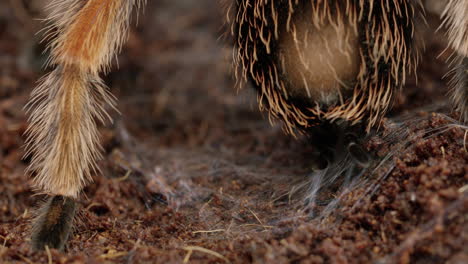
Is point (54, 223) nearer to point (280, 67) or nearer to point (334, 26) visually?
point (280, 67)

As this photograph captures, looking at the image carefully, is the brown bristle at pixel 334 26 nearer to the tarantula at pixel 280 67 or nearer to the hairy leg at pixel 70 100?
the tarantula at pixel 280 67

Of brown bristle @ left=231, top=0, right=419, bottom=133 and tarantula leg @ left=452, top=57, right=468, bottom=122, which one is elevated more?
brown bristle @ left=231, top=0, right=419, bottom=133

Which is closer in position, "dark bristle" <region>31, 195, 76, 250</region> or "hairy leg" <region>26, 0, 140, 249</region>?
"dark bristle" <region>31, 195, 76, 250</region>

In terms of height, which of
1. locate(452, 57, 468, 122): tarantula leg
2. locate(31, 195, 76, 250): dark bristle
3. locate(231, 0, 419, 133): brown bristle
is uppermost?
locate(231, 0, 419, 133): brown bristle

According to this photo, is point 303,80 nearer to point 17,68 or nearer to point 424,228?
point 424,228

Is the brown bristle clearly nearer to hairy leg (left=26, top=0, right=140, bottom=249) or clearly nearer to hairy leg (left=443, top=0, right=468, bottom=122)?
hairy leg (left=443, top=0, right=468, bottom=122)

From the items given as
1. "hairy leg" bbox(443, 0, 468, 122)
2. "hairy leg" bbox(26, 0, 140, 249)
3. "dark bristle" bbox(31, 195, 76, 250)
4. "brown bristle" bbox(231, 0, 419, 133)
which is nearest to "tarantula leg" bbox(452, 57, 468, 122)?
"hairy leg" bbox(443, 0, 468, 122)

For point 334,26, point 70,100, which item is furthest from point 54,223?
point 334,26
